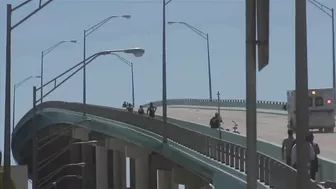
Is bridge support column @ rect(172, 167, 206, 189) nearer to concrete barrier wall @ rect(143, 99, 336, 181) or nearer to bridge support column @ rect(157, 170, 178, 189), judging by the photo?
concrete barrier wall @ rect(143, 99, 336, 181)

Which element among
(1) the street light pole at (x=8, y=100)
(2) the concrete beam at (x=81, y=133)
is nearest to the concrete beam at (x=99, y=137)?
(2) the concrete beam at (x=81, y=133)

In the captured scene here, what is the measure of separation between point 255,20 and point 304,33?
4.73ft

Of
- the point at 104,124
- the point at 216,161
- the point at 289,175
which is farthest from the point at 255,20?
the point at 104,124

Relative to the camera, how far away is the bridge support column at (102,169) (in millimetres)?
83688

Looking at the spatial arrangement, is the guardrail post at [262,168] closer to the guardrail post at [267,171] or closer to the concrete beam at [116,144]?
the guardrail post at [267,171]

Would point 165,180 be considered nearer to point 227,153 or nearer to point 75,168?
point 227,153

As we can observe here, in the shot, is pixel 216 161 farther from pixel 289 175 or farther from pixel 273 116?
pixel 273 116

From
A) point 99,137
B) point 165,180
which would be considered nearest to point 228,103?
point 99,137

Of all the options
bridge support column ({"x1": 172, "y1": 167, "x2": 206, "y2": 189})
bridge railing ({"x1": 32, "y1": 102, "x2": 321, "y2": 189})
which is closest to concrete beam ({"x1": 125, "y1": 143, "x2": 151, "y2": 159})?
bridge railing ({"x1": 32, "y1": 102, "x2": 321, "y2": 189})

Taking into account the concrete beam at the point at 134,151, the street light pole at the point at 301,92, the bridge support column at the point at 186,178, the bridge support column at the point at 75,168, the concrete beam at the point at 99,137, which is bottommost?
the bridge support column at the point at 75,168

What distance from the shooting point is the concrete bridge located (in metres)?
31.0

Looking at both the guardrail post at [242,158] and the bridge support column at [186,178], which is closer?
the guardrail post at [242,158]

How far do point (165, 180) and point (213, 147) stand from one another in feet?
85.0

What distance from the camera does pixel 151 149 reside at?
54219 mm
